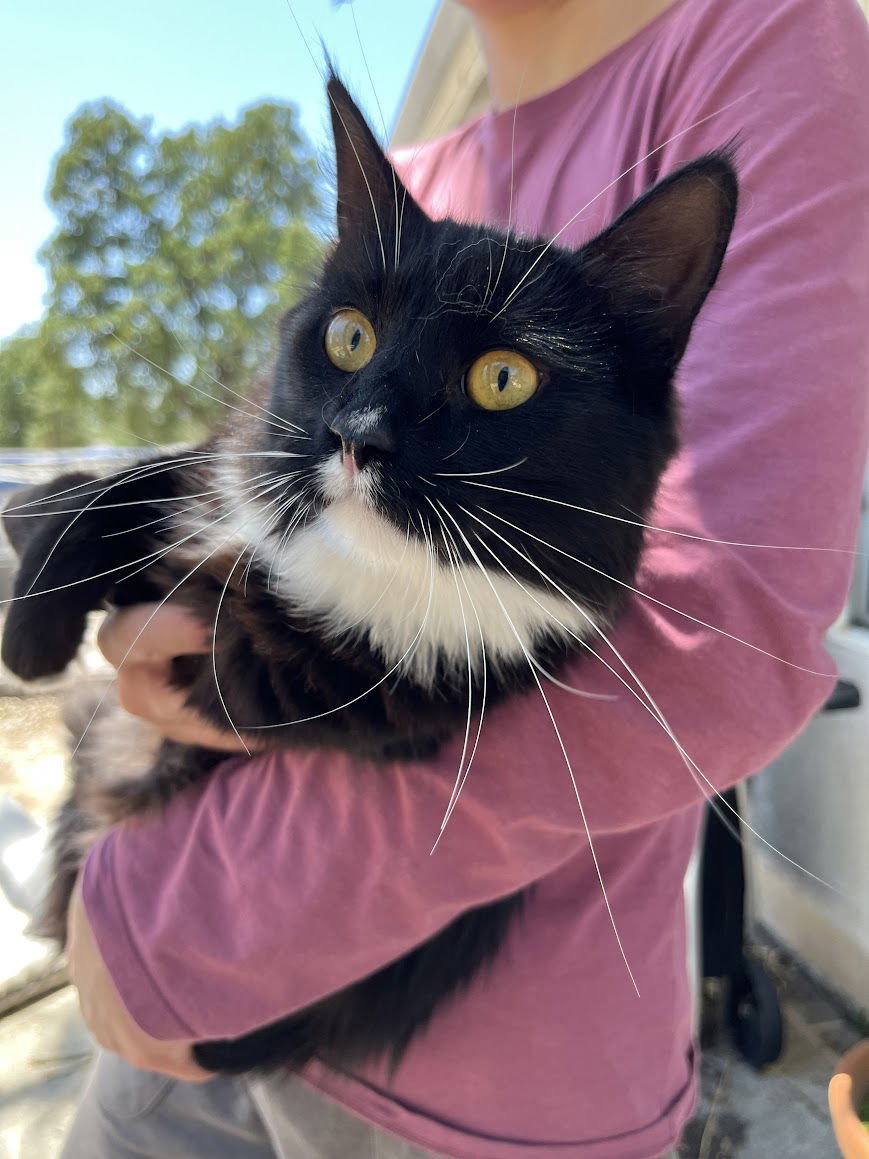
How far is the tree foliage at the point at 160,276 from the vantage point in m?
0.83

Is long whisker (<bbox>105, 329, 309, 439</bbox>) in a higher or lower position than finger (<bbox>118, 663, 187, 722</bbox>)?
higher

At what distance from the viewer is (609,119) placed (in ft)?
2.62

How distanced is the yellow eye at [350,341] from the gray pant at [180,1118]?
0.70m

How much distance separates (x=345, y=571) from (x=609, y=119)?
0.52 m

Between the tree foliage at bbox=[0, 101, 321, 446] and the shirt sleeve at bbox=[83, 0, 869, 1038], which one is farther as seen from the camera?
the tree foliage at bbox=[0, 101, 321, 446]

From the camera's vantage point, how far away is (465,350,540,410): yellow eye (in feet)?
2.19

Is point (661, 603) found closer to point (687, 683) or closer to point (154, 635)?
point (687, 683)

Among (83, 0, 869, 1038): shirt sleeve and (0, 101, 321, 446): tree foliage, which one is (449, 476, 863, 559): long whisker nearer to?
(83, 0, 869, 1038): shirt sleeve

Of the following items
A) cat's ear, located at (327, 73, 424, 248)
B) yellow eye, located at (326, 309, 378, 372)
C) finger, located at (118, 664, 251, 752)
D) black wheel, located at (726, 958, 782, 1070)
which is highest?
cat's ear, located at (327, 73, 424, 248)

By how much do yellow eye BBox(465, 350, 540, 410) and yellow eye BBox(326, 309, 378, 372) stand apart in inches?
4.3

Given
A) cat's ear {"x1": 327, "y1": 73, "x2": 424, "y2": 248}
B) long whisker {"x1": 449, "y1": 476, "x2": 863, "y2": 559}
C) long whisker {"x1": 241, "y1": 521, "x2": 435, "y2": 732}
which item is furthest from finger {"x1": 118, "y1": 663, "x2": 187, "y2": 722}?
cat's ear {"x1": 327, "y1": 73, "x2": 424, "y2": 248}

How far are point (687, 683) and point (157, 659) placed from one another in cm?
50

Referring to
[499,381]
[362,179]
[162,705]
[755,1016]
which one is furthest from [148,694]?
[755,1016]

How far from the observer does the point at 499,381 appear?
2.19 ft
